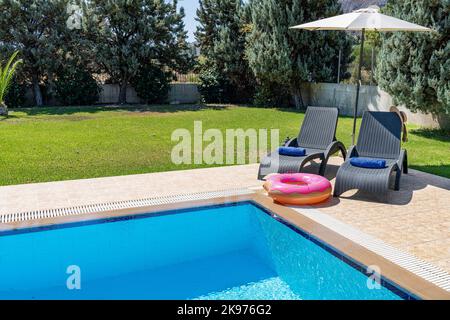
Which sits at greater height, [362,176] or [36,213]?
[362,176]

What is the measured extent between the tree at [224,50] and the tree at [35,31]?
8.85 meters

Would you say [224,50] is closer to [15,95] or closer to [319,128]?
[15,95]

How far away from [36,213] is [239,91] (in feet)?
76.4

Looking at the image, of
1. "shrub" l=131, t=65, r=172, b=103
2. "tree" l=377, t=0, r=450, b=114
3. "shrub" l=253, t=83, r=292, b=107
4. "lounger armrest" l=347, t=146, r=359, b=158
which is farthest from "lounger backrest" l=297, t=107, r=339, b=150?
"shrub" l=131, t=65, r=172, b=103

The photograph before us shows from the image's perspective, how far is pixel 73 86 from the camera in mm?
25781

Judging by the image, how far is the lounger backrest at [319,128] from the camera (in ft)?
31.4

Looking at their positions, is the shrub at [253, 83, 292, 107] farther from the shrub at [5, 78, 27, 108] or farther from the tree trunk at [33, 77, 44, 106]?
the shrub at [5, 78, 27, 108]

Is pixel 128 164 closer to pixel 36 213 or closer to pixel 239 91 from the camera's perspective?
pixel 36 213

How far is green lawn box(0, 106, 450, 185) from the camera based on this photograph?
10055mm

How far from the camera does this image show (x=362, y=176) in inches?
295

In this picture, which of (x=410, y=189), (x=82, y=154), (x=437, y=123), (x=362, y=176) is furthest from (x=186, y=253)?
(x=437, y=123)

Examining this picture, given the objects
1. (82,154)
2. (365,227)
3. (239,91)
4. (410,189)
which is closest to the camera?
(365,227)

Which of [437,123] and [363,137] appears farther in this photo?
[437,123]

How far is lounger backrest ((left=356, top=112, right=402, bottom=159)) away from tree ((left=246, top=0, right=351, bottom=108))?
14.2 metres
